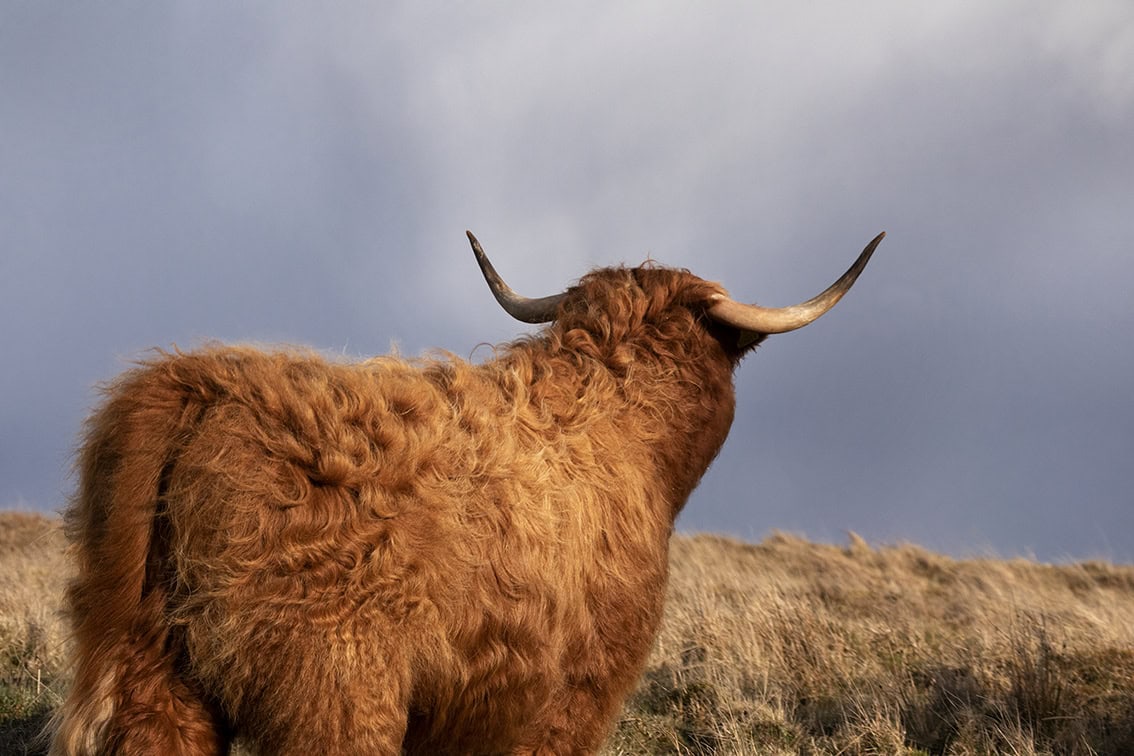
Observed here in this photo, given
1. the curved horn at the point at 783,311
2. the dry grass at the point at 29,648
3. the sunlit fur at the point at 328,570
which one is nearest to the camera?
the sunlit fur at the point at 328,570

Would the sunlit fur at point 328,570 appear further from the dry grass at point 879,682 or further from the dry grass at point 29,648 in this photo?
the dry grass at point 879,682

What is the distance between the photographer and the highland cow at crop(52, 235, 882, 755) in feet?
11.6

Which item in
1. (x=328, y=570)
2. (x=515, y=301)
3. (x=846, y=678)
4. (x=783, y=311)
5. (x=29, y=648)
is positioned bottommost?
(x=29, y=648)

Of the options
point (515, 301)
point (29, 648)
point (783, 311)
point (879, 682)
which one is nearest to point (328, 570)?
point (515, 301)

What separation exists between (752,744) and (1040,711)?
7.07 ft

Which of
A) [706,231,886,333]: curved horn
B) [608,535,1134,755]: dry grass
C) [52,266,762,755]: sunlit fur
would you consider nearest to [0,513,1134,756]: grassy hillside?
[608,535,1134,755]: dry grass

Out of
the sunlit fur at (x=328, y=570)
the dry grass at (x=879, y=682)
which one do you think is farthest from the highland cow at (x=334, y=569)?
the dry grass at (x=879, y=682)

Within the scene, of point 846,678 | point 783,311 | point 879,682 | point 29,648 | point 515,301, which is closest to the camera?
point 783,311

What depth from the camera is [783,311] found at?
5527 millimetres

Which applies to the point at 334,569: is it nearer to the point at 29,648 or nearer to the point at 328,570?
the point at 328,570

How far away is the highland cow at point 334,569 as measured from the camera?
3.53m

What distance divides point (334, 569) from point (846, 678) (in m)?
5.42

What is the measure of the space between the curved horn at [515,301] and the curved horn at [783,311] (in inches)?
35.3

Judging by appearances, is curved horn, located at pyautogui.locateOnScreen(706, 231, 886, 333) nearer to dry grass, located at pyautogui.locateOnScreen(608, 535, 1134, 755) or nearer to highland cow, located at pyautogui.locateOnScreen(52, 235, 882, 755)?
highland cow, located at pyautogui.locateOnScreen(52, 235, 882, 755)
